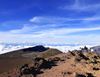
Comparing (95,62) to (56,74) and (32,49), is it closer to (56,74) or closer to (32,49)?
(56,74)

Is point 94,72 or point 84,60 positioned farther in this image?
point 84,60

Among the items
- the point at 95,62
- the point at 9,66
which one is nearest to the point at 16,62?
the point at 9,66

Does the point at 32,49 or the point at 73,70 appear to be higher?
the point at 32,49

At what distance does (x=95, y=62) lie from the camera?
38.4m

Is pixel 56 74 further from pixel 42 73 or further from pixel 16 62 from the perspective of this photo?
pixel 16 62

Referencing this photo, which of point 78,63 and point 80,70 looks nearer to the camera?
point 80,70

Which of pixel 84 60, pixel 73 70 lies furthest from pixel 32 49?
pixel 73 70

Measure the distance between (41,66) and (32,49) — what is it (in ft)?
119

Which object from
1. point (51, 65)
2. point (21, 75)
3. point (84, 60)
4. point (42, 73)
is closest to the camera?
point (21, 75)

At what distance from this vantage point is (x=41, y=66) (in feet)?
110

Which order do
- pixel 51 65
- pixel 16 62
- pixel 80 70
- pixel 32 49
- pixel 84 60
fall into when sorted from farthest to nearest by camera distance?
pixel 32 49 < pixel 16 62 < pixel 84 60 < pixel 51 65 < pixel 80 70

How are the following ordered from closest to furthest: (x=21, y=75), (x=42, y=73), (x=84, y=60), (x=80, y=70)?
(x=21, y=75) < (x=42, y=73) < (x=80, y=70) < (x=84, y=60)

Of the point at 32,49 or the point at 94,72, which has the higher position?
the point at 32,49

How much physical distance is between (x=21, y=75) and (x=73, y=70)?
7434mm
